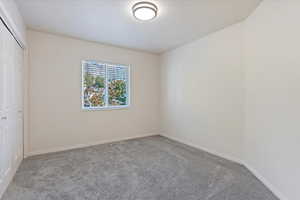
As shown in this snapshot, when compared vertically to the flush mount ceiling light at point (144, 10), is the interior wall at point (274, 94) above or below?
below

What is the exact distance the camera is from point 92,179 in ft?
6.94

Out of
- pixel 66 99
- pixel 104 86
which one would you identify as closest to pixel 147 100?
pixel 104 86

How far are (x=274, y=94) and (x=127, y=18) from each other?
7.88 ft

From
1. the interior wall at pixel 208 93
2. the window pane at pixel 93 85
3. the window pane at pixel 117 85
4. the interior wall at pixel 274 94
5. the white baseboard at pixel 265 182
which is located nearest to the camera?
the interior wall at pixel 274 94

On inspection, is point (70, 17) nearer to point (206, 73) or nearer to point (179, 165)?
point (206, 73)

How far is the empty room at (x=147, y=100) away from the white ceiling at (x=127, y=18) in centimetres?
2

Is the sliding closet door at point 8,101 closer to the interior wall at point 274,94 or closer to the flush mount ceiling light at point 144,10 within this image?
the flush mount ceiling light at point 144,10

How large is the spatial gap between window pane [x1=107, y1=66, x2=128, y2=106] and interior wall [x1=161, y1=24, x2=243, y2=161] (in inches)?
48.2

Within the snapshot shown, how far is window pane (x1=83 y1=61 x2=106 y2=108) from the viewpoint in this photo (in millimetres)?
3594

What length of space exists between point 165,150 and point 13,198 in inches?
96.9

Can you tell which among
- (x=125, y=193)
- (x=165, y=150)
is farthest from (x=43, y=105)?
(x=165, y=150)

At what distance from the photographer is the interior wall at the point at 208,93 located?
268cm

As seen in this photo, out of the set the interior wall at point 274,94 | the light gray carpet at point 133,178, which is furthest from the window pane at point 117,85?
the interior wall at point 274,94

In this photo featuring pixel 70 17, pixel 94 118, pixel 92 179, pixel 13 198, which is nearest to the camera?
pixel 13 198
